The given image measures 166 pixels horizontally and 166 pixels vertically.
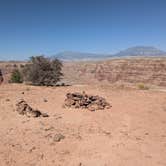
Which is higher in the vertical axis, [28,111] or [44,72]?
[44,72]

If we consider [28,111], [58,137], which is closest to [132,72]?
[28,111]

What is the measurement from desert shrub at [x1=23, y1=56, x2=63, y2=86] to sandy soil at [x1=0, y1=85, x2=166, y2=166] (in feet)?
38.8

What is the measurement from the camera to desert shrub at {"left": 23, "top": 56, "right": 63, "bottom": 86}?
A: 98.5 feet

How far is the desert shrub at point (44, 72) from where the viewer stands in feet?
98.5

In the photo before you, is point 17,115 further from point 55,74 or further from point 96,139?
point 55,74

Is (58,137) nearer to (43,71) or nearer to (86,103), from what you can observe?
(86,103)

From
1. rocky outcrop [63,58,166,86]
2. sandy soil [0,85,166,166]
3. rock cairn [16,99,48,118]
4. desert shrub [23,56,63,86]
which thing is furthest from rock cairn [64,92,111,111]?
rocky outcrop [63,58,166,86]

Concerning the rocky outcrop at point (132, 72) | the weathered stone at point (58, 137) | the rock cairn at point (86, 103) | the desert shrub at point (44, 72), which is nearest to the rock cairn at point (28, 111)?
the rock cairn at point (86, 103)

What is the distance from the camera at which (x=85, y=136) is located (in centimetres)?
1190

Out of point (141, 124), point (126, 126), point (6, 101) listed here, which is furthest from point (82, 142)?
point (6, 101)

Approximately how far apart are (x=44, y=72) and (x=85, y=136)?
18670 mm

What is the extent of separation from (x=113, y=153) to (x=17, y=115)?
20.9ft

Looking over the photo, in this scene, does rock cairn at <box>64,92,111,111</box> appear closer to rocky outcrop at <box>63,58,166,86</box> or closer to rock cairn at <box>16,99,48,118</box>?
rock cairn at <box>16,99,48,118</box>

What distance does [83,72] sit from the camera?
3536 inches
